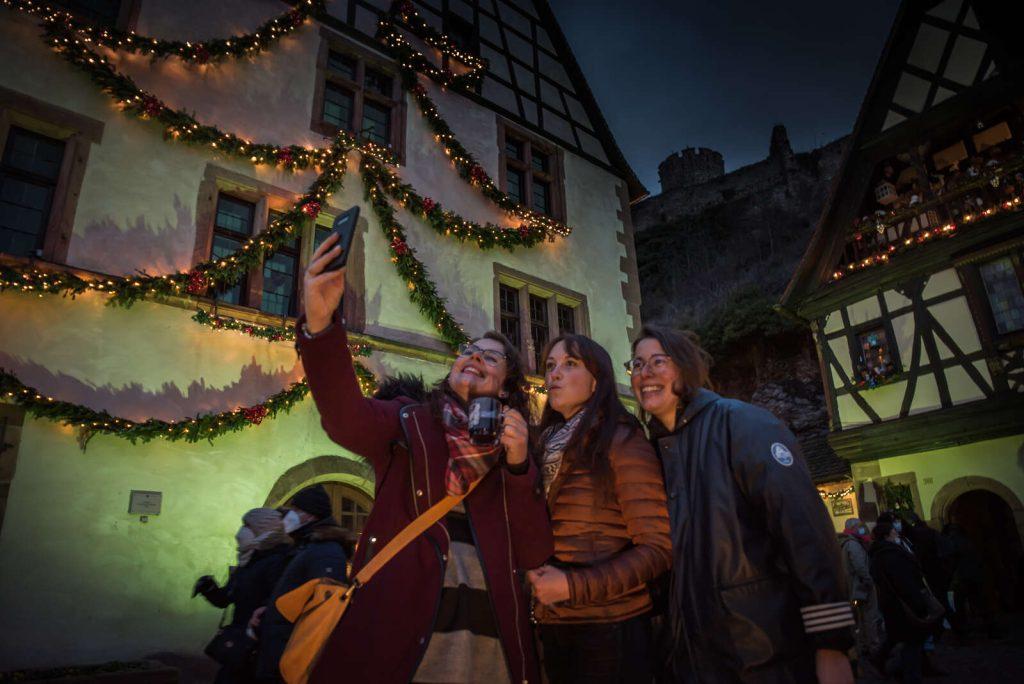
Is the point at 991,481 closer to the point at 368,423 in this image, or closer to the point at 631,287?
the point at 631,287

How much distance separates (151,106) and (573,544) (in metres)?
7.18

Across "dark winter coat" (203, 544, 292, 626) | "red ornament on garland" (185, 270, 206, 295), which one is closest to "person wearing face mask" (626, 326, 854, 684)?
"dark winter coat" (203, 544, 292, 626)

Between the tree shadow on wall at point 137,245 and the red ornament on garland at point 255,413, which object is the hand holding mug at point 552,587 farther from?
the tree shadow on wall at point 137,245

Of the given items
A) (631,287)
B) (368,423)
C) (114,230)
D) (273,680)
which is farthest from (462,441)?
(631,287)

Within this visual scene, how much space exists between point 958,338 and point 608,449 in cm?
1224

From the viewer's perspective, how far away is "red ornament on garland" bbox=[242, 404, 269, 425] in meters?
6.62

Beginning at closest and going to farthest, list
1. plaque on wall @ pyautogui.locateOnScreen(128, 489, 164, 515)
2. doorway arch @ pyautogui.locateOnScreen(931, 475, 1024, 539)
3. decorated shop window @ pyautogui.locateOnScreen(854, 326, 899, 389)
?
plaque on wall @ pyautogui.locateOnScreen(128, 489, 164, 515), doorway arch @ pyautogui.locateOnScreen(931, 475, 1024, 539), decorated shop window @ pyautogui.locateOnScreen(854, 326, 899, 389)

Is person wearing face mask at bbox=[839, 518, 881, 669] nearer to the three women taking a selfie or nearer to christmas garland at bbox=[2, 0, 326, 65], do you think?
the three women taking a selfie

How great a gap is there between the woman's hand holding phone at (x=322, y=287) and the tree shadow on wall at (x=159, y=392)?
5419mm

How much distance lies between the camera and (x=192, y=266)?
22.6 feet

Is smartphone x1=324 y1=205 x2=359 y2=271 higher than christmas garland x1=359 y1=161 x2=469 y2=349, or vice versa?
christmas garland x1=359 y1=161 x2=469 y2=349

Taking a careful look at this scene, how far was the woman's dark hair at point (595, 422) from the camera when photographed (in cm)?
228

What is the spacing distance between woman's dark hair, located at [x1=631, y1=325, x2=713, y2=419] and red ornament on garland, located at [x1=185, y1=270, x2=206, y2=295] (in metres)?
5.61

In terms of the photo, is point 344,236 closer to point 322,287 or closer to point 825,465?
point 322,287
